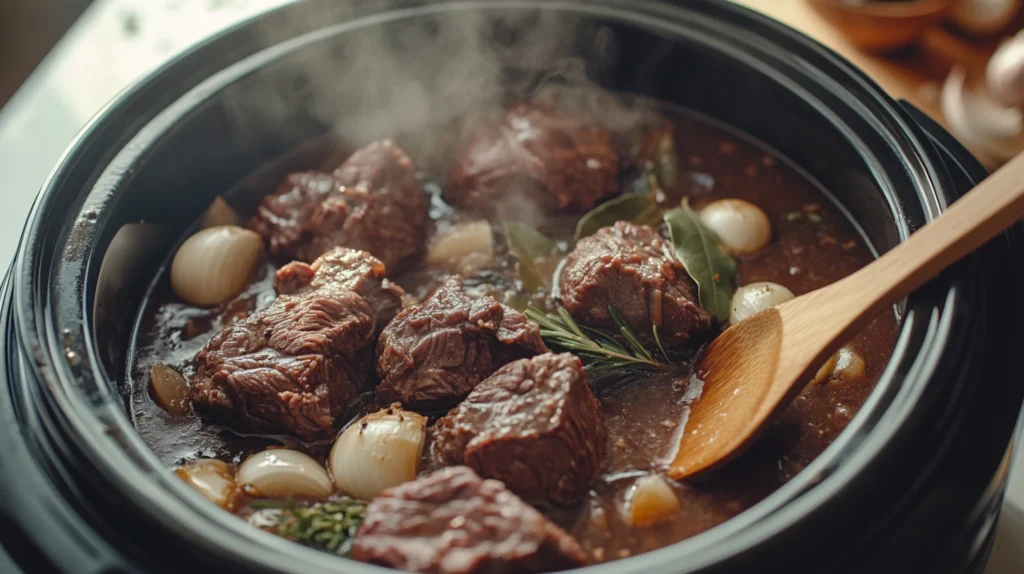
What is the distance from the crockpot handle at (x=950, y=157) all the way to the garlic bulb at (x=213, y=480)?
1945mm

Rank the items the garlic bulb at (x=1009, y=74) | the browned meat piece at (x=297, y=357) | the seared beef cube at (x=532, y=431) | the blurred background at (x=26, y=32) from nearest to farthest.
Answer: the seared beef cube at (x=532, y=431), the browned meat piece at (x=297, y=357), the garlic bulb at (x=1009, y=74), the blurred background at (x=26, y=32)

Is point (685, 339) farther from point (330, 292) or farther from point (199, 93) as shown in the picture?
point (199, 93)

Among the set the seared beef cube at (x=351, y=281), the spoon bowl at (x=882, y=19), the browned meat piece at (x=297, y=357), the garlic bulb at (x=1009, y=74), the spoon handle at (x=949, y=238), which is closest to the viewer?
the spoon handle at (x=949, y=238)

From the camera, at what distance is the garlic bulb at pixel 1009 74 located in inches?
110

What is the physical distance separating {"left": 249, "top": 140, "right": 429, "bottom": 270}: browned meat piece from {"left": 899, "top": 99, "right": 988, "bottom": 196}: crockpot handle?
1.49 meters

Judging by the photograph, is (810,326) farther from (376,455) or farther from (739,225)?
(376,455)

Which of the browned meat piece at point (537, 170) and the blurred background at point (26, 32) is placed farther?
the blurred background at point (26, 32)

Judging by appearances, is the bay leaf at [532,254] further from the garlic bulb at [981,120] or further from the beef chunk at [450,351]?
the garlic bulb at [981,120]

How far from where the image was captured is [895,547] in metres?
1.59

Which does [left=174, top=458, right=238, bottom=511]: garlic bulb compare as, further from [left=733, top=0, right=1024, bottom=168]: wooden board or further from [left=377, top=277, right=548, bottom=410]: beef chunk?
[left=733, top=0, right=1024, bottom=168]: wooden board

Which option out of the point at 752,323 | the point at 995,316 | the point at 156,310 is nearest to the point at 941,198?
the point at 995,316

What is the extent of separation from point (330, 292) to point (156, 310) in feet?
2.01

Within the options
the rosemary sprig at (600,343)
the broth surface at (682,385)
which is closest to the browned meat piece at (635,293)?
the rosemary sprig at (600,343)

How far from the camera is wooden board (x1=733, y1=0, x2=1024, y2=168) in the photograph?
10.6ft
